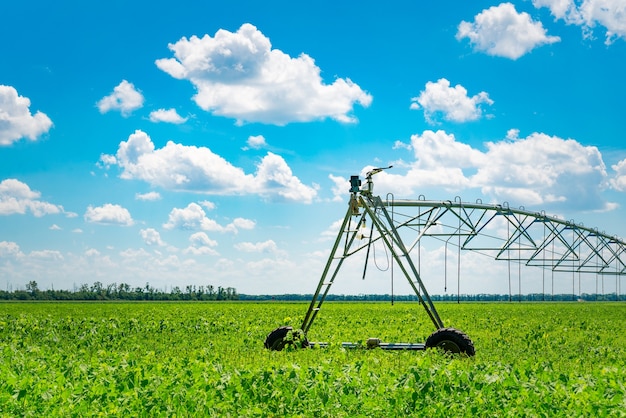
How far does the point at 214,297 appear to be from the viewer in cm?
14538

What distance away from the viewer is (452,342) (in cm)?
1519

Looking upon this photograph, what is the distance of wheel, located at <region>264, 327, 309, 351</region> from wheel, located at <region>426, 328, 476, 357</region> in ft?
9.92

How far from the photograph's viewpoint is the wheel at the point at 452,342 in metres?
15.1

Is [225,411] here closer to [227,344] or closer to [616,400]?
[616,400]

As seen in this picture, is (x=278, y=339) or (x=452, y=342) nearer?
(x=452, y=342)

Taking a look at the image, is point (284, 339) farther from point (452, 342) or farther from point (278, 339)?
point (452, 342)

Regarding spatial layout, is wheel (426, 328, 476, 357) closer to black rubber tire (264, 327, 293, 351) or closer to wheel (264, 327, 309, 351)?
wheel (264, 327, 309, 351)

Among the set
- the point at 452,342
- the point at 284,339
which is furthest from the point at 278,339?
the point at 452,342

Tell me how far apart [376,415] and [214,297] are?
458 ft

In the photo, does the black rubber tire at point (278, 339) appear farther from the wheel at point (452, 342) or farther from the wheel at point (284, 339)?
the wheel at point (452, 342)

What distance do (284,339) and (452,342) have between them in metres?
3.96

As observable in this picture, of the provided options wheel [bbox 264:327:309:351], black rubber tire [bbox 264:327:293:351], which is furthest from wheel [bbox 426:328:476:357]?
black rubber tire [bbox 264:327:293:351]

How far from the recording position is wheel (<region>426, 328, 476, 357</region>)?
49.6 ft

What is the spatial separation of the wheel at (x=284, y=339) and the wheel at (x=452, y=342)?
3024 millimetres
